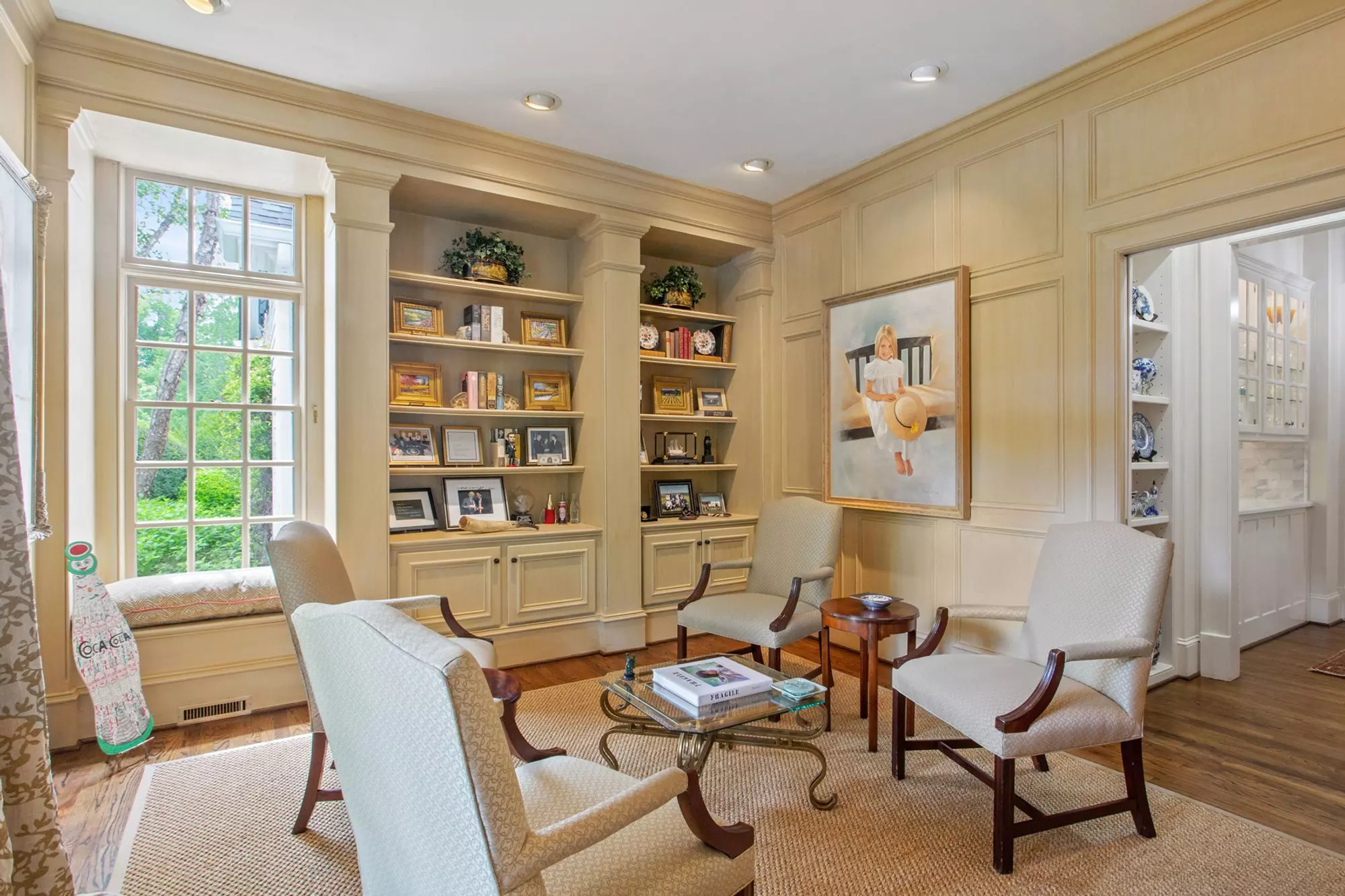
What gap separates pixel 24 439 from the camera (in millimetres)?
2502

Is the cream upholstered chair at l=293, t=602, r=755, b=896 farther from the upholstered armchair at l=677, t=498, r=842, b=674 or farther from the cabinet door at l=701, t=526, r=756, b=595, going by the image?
the cabinet door at l=701, t=526, r=756, b=595

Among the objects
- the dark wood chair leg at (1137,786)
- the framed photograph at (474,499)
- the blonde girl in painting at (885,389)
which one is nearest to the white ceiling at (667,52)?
the blonde girl in painting at (885,389)

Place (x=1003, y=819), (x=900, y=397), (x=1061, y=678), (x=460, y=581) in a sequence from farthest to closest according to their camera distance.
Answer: (x=900, y=397)
(x=460, y=581)
(x=1061, y=678)
(x=1003, y=819)

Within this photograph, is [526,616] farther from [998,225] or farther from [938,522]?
[998,225]

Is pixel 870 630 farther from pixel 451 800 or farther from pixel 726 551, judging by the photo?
pixel 451 800

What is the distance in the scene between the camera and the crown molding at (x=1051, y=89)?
2631 millimetres

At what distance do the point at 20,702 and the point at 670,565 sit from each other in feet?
11.0

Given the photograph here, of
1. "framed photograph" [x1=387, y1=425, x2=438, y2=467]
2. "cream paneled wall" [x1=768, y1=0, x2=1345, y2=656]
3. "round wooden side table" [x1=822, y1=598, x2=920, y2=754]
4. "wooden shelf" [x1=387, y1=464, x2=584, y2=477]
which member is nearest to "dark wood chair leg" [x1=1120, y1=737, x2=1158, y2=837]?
"round wooden side table" [x1=822, y1=598, x2=920, y2=754]

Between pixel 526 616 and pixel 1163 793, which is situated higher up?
pixel 526 616

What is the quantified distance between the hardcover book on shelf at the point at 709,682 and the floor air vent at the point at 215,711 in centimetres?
209

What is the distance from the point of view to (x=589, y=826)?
1.17 meters

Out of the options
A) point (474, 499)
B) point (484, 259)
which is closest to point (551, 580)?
point (474, 499)

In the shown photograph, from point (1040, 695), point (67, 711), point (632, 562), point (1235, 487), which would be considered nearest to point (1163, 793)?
point (1040, 695)

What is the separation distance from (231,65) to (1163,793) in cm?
468
